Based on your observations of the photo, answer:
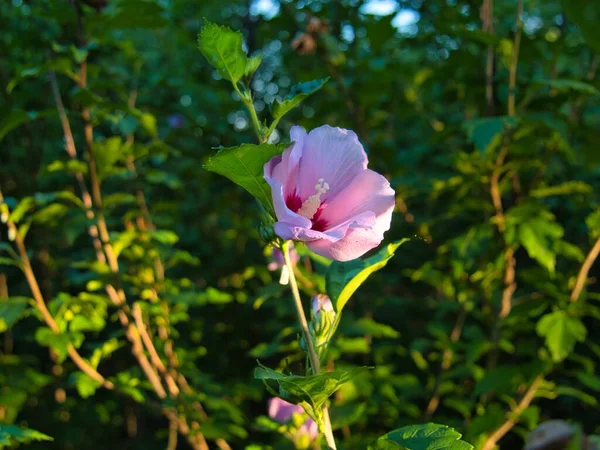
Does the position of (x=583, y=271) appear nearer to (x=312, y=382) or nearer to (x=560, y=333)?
(x=560, y=333)

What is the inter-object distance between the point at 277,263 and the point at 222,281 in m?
Answer: 1.02

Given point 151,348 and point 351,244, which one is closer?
point 351,244

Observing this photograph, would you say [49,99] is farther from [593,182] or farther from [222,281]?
[593,182]

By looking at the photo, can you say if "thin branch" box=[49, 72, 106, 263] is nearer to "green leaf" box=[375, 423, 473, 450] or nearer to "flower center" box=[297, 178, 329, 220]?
"flower center" box=[297, 178, 329, 220]

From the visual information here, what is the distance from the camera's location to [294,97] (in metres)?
0.88

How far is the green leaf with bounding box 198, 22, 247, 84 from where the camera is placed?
853 mm

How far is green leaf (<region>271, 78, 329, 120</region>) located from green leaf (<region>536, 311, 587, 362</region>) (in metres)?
1.24

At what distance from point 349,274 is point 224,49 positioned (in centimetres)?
38

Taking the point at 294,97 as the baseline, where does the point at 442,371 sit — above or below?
below

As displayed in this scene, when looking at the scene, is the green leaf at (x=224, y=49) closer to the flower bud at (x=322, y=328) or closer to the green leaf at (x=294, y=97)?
the green leaf at (x=294, y=97)

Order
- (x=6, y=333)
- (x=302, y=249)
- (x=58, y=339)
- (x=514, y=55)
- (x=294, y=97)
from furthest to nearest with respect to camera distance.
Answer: (x=6, y=333), (x=514, y=55), (x=58, y=339), (x=302, y=249), (x=294, y=97)

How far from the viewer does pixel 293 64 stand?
3023 mm

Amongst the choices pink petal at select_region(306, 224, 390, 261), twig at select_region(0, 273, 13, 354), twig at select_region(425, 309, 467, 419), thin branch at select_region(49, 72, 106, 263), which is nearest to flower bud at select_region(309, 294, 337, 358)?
pink petal at select_region(306, 224, 390, 261)

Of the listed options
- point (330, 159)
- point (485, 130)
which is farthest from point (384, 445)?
point (485, 130)
